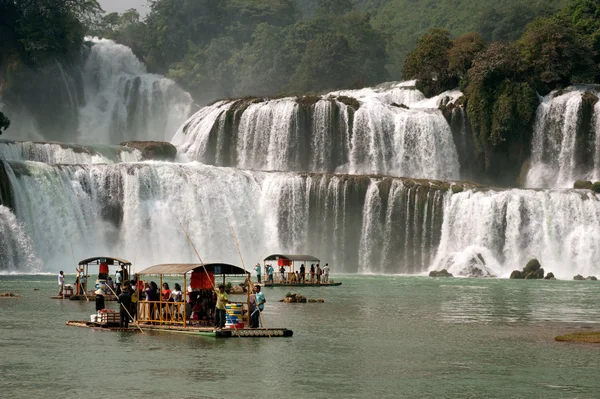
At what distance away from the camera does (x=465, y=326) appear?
1414 inches

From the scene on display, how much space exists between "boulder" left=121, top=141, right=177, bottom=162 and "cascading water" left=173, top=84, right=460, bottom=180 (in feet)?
11.0

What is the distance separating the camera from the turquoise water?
76.9 ft

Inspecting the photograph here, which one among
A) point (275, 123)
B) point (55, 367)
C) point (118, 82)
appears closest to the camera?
point (55, 367)

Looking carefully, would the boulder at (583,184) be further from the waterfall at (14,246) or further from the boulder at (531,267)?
the waterfall at (14,246)

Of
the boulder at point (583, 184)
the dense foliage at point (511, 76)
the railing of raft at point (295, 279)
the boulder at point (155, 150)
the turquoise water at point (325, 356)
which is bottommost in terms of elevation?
the turquoise water at point (325, 356)

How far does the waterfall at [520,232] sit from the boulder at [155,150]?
24.0 meters

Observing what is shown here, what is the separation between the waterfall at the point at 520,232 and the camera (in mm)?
73500

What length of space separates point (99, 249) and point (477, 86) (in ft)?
112

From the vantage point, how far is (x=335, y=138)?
8794 centimetres

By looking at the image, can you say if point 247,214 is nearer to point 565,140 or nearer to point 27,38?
point 565,140

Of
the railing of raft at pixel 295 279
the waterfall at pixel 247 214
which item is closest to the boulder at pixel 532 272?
the waterfall at pixel 247 214

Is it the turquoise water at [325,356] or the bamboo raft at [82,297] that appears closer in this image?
the turquoise water at [325,356]

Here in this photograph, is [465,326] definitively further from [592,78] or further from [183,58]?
[183,58]

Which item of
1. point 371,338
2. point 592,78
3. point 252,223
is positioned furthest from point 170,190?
point 371,338
